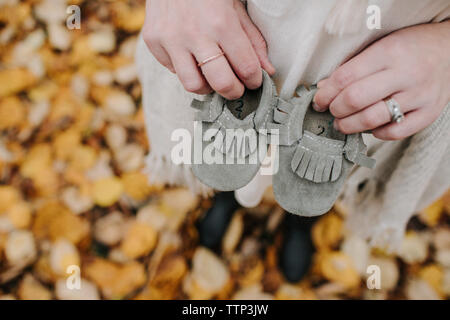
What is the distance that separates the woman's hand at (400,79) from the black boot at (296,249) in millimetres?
469

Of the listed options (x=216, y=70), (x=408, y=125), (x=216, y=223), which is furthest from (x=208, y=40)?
(x=216, y=223)

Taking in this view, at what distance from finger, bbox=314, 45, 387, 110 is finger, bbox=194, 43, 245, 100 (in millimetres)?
125

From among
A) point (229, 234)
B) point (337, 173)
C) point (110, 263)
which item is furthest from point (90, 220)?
point (337, 173)

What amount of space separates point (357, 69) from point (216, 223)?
0.57 metres

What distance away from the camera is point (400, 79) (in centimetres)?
41

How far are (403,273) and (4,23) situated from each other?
1.35 metres

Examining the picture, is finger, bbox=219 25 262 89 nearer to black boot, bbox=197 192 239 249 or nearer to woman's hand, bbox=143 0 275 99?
woman's hand, bbox=143 0 275 99

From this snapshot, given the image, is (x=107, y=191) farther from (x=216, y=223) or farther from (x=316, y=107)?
(x=316, y=107)

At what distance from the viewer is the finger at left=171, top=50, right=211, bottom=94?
1.45 feet

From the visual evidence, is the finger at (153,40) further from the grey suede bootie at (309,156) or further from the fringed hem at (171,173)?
the fringed hem at (171,173)

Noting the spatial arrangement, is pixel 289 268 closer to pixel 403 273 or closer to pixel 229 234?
pixel 229 234

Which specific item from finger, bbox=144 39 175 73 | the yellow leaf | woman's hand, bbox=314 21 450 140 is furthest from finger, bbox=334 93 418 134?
the yellow leaf

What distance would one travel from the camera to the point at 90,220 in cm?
89

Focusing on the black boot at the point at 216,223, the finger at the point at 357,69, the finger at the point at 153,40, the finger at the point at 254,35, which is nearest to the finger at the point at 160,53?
the finger at the point at 153,40
